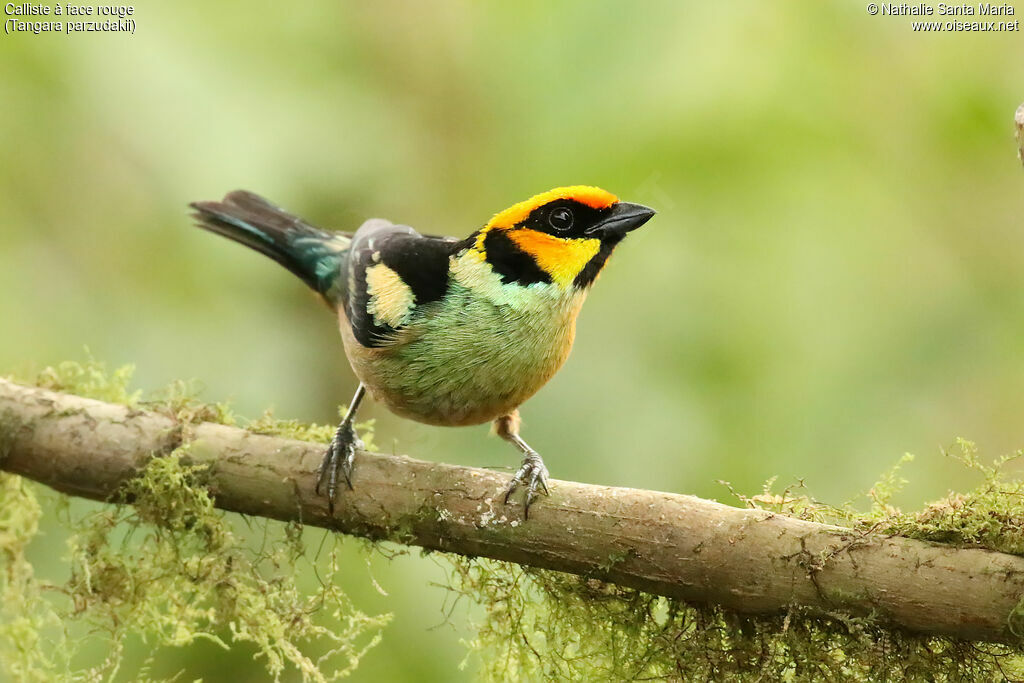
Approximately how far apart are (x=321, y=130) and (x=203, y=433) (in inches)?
52.2

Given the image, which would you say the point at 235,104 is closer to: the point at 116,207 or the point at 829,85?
the point at 116,207

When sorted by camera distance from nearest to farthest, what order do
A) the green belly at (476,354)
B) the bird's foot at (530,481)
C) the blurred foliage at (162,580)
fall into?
the bird's foot at (530,481)
the blurred foliage at (162,580)
the green belly at (476,354)

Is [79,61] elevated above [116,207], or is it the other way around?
[79,61]

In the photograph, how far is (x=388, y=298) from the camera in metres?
3.56

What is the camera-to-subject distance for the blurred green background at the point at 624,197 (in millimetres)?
3389

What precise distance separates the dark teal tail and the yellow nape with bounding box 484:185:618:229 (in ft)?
3.40

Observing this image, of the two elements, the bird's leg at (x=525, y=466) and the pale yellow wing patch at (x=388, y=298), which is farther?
the pale yellow wing patch at (x=388, y=298)

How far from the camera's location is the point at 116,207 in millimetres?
4078

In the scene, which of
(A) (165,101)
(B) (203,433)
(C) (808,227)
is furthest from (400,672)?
(C) (808,227)

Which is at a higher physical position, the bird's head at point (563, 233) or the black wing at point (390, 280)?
the bird's head at point (563, 233)

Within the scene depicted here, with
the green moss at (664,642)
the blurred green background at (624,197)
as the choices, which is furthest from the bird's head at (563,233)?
the green moss at (664,642)

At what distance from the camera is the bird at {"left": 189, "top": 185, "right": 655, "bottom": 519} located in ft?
10.7

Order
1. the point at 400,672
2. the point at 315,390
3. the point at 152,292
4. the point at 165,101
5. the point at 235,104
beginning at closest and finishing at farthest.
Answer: the point at 400,672 < the point at 165,101 < the point at 235,104 < the point at 152,292 < the point at 315,390

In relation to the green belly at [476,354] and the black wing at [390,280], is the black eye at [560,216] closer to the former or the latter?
the green belly at [476,354]
